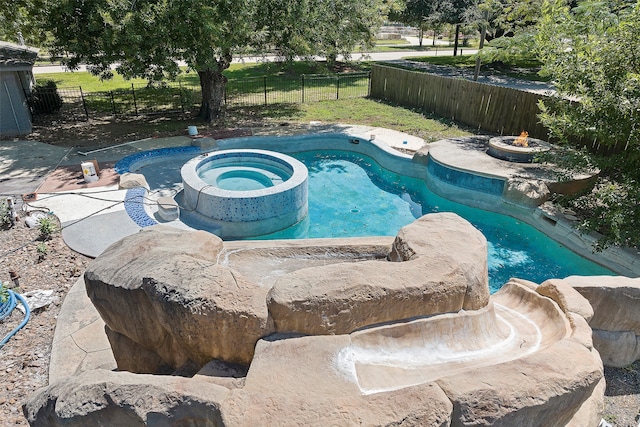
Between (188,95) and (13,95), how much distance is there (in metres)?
5.96

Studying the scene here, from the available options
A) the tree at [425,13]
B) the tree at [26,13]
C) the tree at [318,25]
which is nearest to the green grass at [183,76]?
the tree at [318,25]

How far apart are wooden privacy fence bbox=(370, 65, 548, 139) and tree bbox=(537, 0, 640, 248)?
3.93m

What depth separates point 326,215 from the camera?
10.4m

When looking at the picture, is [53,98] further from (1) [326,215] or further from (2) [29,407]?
(2) [29,407]

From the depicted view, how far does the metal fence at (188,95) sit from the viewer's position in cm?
1757

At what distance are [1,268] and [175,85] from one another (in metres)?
18.4

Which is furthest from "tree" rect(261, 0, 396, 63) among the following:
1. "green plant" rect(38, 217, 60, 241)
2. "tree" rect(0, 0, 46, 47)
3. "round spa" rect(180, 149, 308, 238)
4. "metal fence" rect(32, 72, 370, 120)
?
"green plant" rect(38, 217, 60, 241)

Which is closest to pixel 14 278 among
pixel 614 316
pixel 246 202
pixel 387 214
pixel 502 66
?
pixel 246 202

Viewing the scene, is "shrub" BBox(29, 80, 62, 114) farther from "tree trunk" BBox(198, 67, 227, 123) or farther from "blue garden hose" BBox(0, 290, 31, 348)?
"blue garden hose" BBox(0, 290, 31, 348)

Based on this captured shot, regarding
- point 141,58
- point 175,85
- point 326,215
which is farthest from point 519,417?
point 175,85

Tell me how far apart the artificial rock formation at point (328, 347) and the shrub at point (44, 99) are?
51.7 feet

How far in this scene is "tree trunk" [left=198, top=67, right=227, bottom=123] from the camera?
50.2 ft

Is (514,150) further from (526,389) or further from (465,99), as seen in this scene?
(526,389)

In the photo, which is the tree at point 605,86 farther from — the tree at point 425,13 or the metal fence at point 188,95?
the tree at point 425,13
